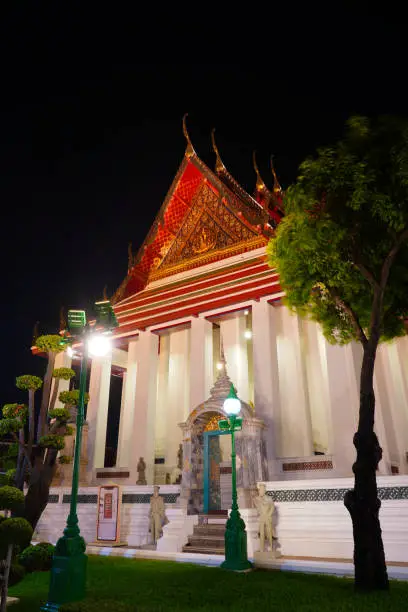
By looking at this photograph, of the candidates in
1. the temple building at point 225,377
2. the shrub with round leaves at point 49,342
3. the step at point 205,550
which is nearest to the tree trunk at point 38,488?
the shrub with round leaves at point 49,342

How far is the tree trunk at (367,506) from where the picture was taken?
5891 millimetres

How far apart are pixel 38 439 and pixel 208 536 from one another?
4.62 metres

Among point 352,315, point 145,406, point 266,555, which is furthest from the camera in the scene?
point 145,406

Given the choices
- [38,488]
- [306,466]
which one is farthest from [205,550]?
[38,488]

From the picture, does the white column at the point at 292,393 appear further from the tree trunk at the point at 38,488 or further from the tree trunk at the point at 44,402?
the tree trunk at the point at 44,402

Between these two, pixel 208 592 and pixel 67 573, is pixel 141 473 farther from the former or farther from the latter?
pixel 67 573

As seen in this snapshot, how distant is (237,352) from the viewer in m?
15.5

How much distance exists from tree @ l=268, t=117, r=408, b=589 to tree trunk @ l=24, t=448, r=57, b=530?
6.75 m

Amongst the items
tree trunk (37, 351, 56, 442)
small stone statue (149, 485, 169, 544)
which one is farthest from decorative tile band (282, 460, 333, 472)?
tree trunk (37, 351, 56, 442)

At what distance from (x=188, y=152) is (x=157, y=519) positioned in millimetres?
12471

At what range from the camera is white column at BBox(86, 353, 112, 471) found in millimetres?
15820

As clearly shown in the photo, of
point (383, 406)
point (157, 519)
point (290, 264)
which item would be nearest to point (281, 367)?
point (383, 406)

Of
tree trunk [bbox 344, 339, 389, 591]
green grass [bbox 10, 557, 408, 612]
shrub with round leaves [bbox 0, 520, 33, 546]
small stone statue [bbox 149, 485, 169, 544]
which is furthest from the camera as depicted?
→ small stone statue [bbox 149, 485, 169, 544]

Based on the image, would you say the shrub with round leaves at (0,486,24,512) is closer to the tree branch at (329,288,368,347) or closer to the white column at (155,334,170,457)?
the tree branch at (329,288,368,347)
